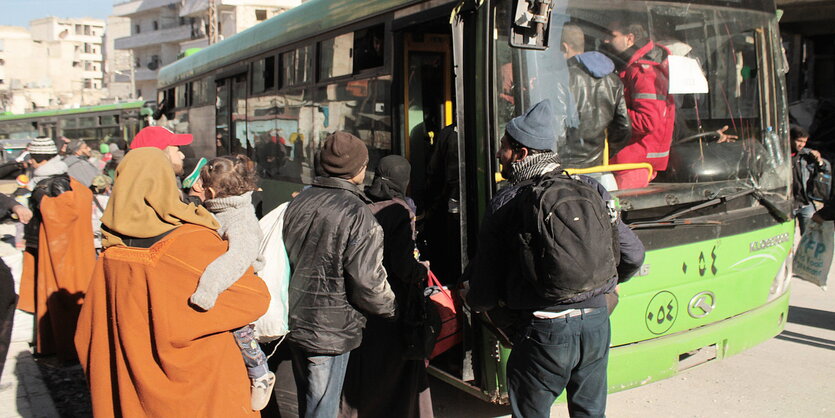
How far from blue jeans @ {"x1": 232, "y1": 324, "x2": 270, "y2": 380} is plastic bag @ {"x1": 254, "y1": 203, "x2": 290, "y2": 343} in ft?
0.12

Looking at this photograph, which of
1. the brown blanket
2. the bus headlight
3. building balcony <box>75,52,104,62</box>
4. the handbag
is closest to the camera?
the brown blanket

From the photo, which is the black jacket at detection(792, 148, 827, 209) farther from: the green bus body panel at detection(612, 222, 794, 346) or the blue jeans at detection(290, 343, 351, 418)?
the blue jeans at detection(290, 343, 351, 418)

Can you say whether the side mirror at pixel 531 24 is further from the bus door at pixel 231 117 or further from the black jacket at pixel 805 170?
the black jacket at pixel 805 170

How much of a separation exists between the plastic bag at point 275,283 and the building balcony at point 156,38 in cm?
7310

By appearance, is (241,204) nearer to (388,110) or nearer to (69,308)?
(388,110)

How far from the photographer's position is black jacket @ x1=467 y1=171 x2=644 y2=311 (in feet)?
10.2

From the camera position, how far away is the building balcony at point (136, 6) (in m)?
76.9

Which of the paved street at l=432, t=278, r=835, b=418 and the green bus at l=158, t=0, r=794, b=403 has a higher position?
the green bus at l=158, t=0, r=794, b=403

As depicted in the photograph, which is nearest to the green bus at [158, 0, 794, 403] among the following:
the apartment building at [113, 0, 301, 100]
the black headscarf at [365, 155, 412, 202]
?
the black headscarf at [365, 155, 412, 202]

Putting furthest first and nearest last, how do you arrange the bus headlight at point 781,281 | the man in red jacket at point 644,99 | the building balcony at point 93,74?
the building balcony at point 93,74 → the bus headlight at point 781,281 → the man in red jacket at point 644,99

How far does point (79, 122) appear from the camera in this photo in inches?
1034

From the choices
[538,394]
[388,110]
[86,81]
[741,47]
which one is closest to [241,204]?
[538,394]

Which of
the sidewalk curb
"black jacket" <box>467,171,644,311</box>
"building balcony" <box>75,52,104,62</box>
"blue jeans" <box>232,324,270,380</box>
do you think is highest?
"building balcony" <box>75,52,104,62</box>

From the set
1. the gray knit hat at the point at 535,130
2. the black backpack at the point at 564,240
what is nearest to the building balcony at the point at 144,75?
the gray knit hat at the point at 535,130
